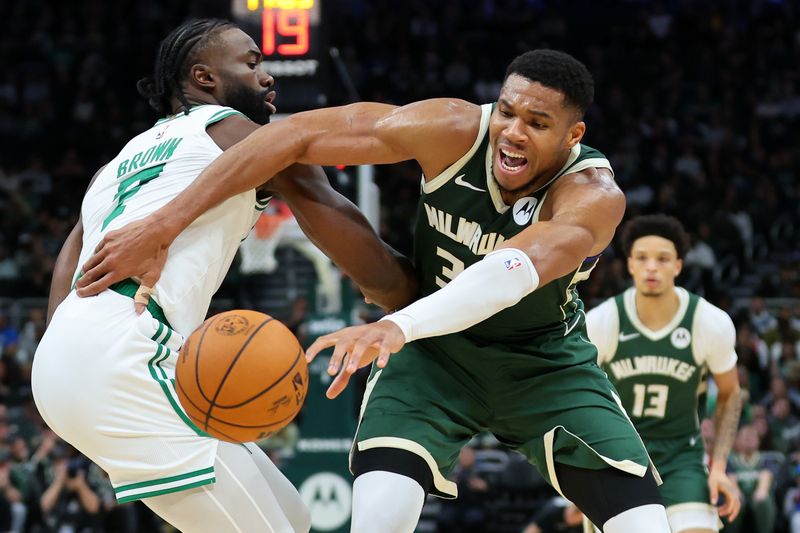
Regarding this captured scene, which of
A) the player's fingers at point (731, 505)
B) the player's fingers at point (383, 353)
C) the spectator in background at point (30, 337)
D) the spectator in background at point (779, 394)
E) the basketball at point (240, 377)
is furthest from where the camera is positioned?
the spectator in background at point (30, 337)

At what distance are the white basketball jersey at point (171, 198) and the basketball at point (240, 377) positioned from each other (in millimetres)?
402

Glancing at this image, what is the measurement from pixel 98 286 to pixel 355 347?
97cm

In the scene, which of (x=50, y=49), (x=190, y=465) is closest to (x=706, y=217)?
(x=50, y=49)

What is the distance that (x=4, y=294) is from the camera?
45.2ft

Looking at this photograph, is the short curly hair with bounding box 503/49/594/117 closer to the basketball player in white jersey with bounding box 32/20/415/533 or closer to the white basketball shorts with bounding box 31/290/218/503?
the basketball player in white jersey with bounding box 32/20/415/533

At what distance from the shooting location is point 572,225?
11.6ft

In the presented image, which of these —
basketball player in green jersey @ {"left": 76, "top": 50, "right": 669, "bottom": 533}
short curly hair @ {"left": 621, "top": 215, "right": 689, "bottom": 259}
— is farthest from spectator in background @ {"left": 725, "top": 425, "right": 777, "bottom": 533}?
basketball player in green jersey @ {"left": 76, "top": 50, "right": 669, "bottom": 533}

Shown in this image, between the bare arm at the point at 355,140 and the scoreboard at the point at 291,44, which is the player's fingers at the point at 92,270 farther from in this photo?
the scoreboard at the point at 291,44

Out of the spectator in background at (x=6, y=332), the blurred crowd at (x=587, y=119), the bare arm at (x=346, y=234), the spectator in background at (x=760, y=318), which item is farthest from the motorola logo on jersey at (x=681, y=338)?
the spectator in background at (x=6, y=332)

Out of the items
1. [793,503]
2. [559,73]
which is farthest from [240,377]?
[793,503]

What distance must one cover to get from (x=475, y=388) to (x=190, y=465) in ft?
3.67

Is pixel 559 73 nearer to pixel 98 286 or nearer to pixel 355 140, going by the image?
pixel 355 140

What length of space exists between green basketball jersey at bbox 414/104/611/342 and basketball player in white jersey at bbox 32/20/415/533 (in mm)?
237

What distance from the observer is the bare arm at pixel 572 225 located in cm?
343
